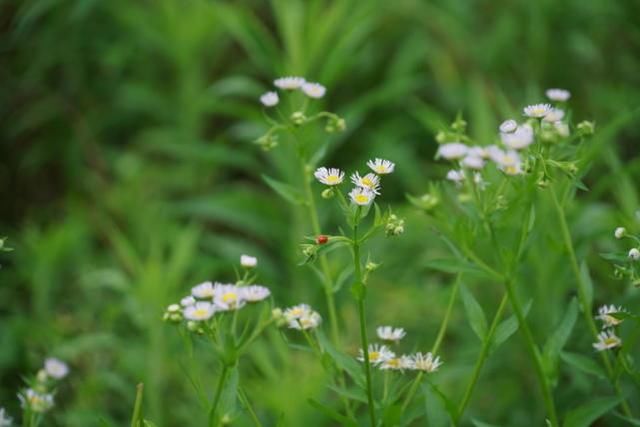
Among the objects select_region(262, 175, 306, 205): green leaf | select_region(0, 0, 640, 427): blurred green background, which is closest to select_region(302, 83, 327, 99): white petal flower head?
select_region(262, 175, 306, 205): green leaf

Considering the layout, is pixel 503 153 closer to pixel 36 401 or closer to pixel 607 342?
pixel 607 342

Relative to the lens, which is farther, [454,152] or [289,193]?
[289,193]

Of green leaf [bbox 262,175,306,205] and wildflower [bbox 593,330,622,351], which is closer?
wildflower [bbox 593,330,622,351]

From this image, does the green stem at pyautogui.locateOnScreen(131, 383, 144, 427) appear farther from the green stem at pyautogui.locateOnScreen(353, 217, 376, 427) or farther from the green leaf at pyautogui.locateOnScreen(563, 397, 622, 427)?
the green leaf at pyautogui.locateOnScreen(563, 397, 622, 427)

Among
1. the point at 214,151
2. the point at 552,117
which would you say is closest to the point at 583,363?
the point at 552,117

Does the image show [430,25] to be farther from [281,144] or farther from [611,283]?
[611,283]

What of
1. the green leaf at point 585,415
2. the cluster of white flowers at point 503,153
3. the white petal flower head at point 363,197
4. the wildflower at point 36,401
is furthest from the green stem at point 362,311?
the wildflower at point 36,401

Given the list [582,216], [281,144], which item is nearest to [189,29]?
[281,144]
